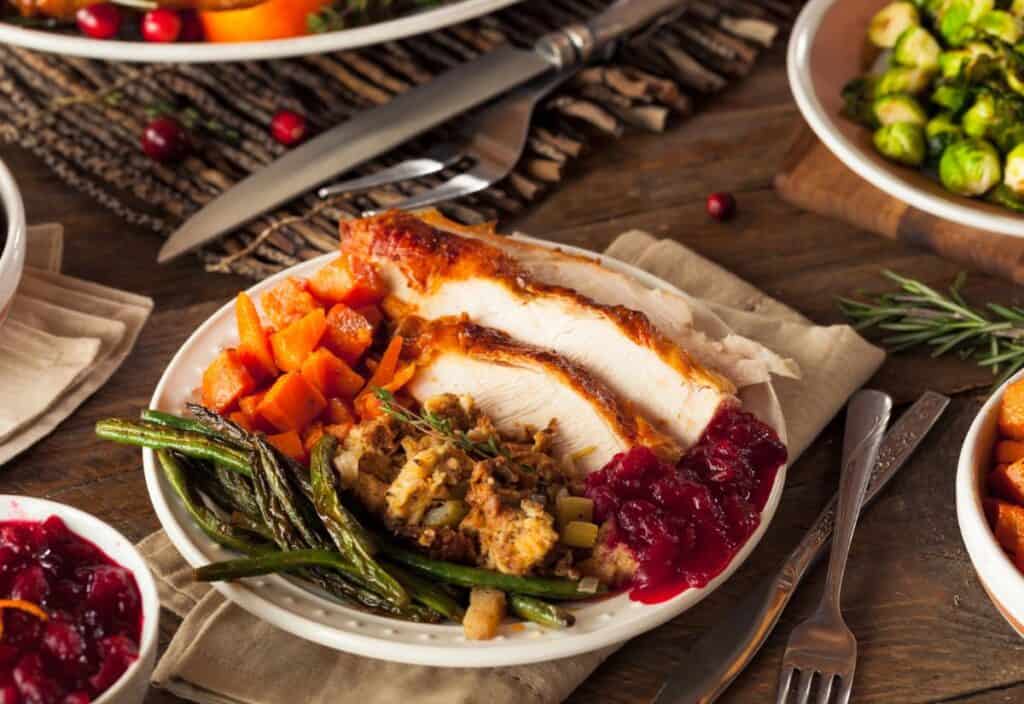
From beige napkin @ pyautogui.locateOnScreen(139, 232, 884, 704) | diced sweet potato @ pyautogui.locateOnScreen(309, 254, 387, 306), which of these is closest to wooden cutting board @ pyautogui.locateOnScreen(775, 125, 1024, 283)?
diced sweet potato @ pyautogui.locateOnScreen(309, 254, 387, 306)

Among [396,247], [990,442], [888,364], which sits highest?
[396,247]

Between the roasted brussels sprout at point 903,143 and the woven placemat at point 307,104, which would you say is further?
the woven placemat at point 307,104

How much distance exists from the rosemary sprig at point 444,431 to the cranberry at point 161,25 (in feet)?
6.35

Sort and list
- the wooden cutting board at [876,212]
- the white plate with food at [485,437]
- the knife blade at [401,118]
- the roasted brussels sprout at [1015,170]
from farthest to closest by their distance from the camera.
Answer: the knife blade at [401,118] → the wooden cutting board at [876,212] → the roasted brussels sprout at [1015,170] → the white plate with food at [485,437]

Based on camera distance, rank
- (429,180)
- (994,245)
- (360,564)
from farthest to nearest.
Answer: (429,180), (994,245), (360,564)

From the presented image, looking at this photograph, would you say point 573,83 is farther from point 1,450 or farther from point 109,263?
point 1,450

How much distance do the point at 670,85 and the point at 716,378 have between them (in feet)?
6.70

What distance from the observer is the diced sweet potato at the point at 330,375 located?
3299 mm

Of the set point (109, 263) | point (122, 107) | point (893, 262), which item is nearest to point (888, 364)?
point (893, 262)

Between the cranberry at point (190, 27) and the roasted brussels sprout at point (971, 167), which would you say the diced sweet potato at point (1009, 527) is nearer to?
the roasted brussels sprout at point (971, 167)

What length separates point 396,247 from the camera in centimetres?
354

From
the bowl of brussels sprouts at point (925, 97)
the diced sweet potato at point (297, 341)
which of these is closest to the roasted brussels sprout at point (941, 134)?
the bowl of brussels sprouts at point (925, 97)

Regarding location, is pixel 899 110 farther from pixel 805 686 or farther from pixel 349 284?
pixel 805 686

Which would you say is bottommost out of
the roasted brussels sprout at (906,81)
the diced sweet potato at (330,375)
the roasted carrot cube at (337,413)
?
the roasted carrot cube at (337,413)
